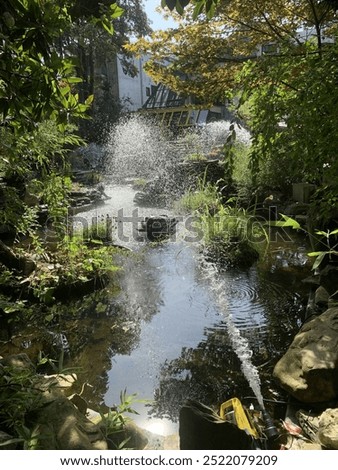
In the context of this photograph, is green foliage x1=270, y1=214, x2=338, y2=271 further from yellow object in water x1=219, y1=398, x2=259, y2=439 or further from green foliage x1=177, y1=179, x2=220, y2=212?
green foliage x1=177, y1=179, x2=220, y2=212

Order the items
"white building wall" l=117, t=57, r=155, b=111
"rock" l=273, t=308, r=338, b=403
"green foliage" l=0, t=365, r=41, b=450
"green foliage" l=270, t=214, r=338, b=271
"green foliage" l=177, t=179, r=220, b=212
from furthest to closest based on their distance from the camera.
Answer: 1. "green foliage" l=177, t=179, r=220, b=212
2. "white building wall" l=117, t=57, r=155, b=111
3. "rock" l=273, t=308, r=338, b=403
4. "green foliage" l=270, t=214, r=338, b=271
5. "green foliage" l=0, t=365, r=41, b=450

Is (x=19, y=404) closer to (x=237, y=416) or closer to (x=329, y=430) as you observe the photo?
(x=237, y=416)

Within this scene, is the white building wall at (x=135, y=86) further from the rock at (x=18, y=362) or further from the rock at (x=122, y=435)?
the rock at (x=122, y=435)

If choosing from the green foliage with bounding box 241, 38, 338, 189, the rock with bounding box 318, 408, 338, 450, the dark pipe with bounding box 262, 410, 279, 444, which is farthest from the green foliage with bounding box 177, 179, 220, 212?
the rock with bounding box 318, 408, 338, 450

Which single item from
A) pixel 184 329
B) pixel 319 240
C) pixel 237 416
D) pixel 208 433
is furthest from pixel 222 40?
pixel 208 433

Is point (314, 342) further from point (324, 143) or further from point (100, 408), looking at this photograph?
point (100, 408)

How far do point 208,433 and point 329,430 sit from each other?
21.9 inches

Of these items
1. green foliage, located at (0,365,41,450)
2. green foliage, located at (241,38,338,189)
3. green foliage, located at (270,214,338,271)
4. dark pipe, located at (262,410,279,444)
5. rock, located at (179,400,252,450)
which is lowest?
dark pipe, located at (262,410,279,444)

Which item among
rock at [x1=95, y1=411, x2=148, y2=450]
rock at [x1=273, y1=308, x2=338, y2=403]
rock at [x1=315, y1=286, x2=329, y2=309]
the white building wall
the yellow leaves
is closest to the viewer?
rock at [x1=95, y1=411, x2=148, y2=450]

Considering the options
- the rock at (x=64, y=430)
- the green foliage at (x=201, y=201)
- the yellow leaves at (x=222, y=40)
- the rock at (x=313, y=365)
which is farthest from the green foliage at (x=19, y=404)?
the green foliage at (x=201, y=201)

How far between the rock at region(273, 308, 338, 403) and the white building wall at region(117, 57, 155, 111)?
10.7 feet

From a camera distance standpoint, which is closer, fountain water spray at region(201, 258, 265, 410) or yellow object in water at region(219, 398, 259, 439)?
yellow object in water at region(219, 398, 259, 439)

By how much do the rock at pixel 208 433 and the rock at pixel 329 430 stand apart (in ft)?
1.15

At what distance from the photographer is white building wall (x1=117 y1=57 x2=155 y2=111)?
14.7ft
